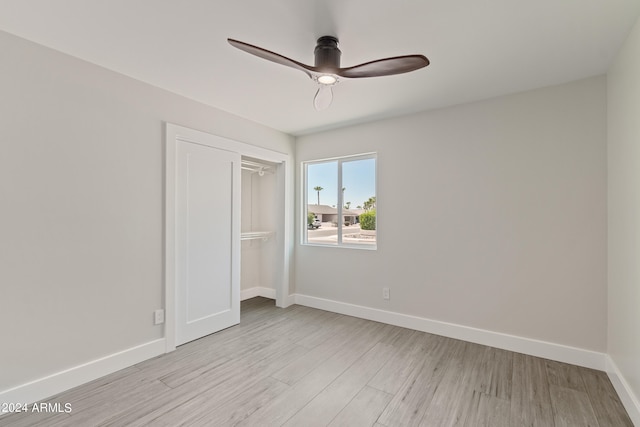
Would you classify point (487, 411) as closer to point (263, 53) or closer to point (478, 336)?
point (478, 336)

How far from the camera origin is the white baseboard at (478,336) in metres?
2.51

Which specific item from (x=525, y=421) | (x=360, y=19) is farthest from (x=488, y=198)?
(x=360, y=19)

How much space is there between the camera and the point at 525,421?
6.10ft

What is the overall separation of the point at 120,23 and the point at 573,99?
11.5 feet

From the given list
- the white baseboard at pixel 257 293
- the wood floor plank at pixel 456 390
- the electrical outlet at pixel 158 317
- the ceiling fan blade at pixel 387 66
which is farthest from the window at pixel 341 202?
the electrical outlet at pixel 158 317

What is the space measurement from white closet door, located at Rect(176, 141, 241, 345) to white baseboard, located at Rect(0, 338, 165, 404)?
0.33 metres

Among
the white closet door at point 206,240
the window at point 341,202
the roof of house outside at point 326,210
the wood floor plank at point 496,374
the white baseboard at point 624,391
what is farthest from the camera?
the roof of house outside at point 326,210

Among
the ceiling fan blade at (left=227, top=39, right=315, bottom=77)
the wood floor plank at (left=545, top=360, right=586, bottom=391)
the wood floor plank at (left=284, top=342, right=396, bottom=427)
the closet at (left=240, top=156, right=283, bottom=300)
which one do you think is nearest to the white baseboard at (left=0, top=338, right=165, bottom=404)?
the wood floor plank at (left=284, top=342, right=396, bottom=427)

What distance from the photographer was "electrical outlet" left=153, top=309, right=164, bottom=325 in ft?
8.86

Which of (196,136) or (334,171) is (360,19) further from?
(334,171)

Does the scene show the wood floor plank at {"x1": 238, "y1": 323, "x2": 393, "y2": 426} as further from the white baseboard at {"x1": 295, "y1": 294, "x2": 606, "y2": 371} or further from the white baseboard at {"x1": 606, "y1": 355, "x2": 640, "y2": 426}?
the white baseboard at {"x1": 606, "y1": 355, "x2": 640, "y2": 426}

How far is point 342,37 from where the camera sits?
194 centimetres

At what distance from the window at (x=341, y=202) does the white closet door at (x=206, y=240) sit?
119 cm

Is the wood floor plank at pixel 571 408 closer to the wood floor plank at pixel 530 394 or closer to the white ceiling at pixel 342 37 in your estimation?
the wood floor plank at pixel 530 394
